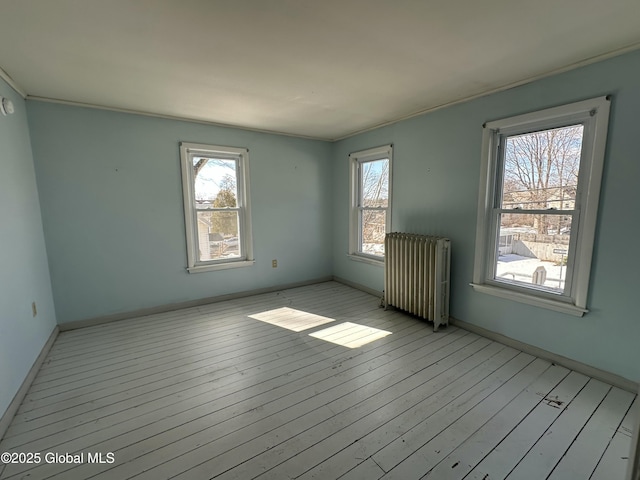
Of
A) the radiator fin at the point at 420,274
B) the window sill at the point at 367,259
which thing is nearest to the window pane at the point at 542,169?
the radiator fin at the point at 420,274

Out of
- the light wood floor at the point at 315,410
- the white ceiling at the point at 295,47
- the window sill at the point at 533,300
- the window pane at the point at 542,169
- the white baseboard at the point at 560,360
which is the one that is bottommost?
the light wood floor at the point at 315,410

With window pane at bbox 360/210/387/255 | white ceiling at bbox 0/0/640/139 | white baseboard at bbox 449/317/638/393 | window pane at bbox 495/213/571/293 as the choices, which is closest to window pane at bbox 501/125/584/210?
window pane at bbox 495/213/571/293

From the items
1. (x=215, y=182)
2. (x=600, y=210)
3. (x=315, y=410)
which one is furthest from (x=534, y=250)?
(x=215, y=182)

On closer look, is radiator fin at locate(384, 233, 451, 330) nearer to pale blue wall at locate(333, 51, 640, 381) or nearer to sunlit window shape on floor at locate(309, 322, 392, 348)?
pale blue wall at locate(333, 51, 640, 381)

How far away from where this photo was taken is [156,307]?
3512 millimetres

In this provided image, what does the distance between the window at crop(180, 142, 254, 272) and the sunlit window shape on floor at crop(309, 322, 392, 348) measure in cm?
165

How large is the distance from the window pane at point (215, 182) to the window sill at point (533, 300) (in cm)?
314

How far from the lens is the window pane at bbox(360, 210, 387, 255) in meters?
4.04

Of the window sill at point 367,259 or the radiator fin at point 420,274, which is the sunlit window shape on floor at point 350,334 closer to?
the radiator fin at point 420,274

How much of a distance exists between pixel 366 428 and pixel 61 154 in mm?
3666

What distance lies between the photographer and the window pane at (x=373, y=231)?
4.04 m

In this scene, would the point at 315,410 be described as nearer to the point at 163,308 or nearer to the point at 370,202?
the point at 163,308

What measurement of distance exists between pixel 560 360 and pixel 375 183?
2.74m

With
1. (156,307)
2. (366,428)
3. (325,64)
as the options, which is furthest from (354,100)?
(156,307)
